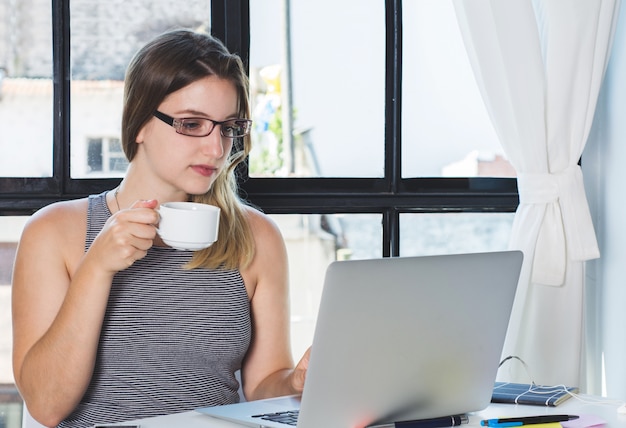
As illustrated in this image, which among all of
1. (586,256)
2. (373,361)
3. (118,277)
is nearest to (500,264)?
(373,361)

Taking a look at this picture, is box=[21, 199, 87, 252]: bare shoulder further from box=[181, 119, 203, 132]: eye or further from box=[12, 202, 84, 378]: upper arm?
box=[181, 119, 203, 132]: eye

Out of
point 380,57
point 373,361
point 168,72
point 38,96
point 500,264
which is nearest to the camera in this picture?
point 373,361

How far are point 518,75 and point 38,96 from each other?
1.25 m

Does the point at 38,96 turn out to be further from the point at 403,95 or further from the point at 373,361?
the point at 373,361

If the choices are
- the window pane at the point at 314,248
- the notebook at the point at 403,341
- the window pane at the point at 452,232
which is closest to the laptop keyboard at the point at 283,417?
the notebook at the point at 403,341

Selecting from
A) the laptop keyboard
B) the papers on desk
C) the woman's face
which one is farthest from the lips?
the papers on desk

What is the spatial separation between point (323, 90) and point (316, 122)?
0.09 meters

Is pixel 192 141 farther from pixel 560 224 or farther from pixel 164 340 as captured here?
pixel 560 224

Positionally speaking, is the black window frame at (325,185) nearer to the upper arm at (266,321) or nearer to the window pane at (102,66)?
the window pane at (102,66)

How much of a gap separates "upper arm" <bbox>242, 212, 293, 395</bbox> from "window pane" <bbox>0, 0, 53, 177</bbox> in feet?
2.29

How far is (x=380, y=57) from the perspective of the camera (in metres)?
2.53

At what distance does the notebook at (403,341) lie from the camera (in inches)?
49.4

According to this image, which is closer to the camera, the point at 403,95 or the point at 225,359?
the point at 225,359

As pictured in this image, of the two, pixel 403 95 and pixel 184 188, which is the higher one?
pixel 403 95
